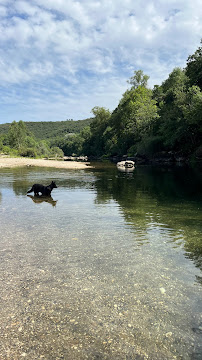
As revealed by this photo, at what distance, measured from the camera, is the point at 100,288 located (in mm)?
5191

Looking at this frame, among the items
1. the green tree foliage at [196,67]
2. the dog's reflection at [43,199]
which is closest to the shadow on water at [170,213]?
the dog's reflection at [43,199]

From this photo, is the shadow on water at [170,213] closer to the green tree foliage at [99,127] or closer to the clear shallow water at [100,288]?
the clear shallow water at [100,288]

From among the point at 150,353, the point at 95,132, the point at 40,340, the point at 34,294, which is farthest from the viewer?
the point at 95,132

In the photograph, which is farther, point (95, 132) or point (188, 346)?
point (95, 132)

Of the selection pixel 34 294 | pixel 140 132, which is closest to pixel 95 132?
pixel 140 132

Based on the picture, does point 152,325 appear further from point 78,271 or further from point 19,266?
point 19,266

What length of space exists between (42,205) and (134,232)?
6.54m

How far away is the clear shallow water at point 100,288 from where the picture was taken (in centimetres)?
371

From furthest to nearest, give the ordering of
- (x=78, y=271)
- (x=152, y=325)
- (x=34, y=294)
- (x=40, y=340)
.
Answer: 1. (x=78, y=271)
2. (x=34, y=294)
3. (x=152, y=325)
4. (x=40, y=340)

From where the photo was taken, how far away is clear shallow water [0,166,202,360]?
3.71 m

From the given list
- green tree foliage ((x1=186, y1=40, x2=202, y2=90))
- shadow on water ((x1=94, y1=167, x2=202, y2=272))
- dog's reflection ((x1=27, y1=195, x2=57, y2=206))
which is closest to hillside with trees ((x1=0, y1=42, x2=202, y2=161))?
green tree foliage ((x1=186, y1=40, x2=202, y2=90))

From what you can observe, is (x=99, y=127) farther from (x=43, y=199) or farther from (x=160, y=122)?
(x=43, y=199)

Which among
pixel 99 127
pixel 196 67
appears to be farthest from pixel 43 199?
pixel 99 127

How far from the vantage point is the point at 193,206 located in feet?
43.7
